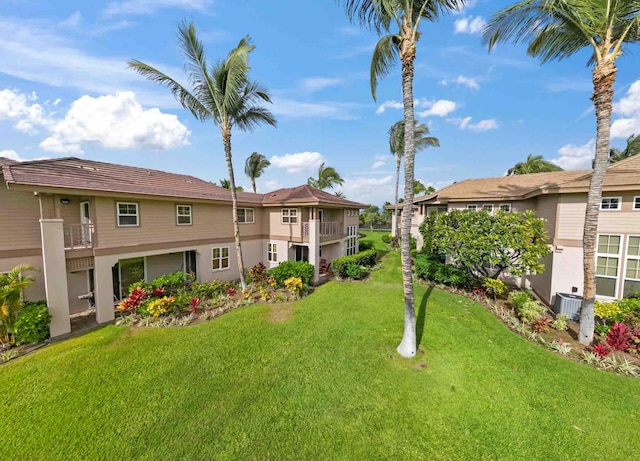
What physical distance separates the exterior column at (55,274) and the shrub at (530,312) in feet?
56.6

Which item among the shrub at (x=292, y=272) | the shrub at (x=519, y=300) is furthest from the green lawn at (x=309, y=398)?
the shrub at (x=292, y=272)

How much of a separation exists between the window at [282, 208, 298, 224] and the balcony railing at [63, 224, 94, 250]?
949cm

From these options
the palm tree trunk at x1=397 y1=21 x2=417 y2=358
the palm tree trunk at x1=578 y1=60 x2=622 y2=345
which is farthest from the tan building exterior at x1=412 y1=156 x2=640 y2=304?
the palm tree trunk at x1=397 y1=21 x2=417 y2=358

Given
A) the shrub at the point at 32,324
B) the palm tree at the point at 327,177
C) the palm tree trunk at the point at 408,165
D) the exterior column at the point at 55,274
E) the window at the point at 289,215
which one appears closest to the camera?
the palm tree trunk at the point at 408,165

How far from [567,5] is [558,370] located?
10.6 m

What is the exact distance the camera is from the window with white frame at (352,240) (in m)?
21.8

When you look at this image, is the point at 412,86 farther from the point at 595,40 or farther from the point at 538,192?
the point at 538,192

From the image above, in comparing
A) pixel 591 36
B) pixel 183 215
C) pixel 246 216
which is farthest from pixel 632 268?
pixel 183 215

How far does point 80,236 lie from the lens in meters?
9.90

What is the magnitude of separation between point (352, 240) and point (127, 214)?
1658 cm

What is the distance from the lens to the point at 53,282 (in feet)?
27.7

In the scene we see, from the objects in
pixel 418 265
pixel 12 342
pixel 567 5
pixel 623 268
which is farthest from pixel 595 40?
pixel 12 342

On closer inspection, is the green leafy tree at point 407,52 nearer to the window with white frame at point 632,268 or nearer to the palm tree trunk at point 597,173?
Answer: the palm tree trunk at point 597,173

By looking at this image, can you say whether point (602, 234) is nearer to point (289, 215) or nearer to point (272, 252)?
point (289, 215)
